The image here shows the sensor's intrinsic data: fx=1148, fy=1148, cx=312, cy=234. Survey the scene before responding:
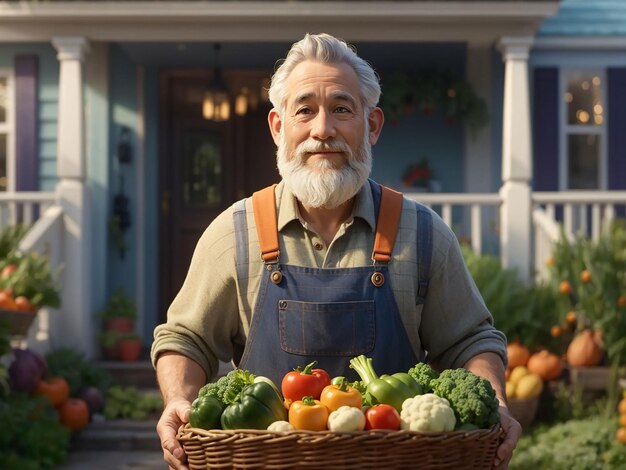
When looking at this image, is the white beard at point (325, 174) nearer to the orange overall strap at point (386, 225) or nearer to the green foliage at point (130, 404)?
the orange overall strap at point (386, 225)

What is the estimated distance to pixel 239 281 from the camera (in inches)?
119

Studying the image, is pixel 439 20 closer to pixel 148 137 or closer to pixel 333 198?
pixel 148 137

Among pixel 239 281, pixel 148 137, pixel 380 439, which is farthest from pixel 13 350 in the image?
pixel 380 439

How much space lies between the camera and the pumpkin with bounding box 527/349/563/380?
27.6 feet

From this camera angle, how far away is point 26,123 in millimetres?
10828

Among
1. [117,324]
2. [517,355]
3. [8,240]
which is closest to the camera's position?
[8,240]

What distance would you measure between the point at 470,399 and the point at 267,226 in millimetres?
803

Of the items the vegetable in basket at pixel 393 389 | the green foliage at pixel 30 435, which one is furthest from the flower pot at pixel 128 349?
the vegetable in basket at pixel 393 389

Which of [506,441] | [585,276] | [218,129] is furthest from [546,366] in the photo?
[506,441]

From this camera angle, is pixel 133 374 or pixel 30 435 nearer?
pixel 30 435

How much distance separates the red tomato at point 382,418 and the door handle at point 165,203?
29.4ft

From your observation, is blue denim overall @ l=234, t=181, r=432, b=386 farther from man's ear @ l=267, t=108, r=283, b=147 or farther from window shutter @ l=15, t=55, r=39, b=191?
window shutter @ l=15, t=55, r=39, b=191

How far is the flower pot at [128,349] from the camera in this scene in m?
10.1

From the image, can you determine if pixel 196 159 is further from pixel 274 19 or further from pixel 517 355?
pixel 517 355
